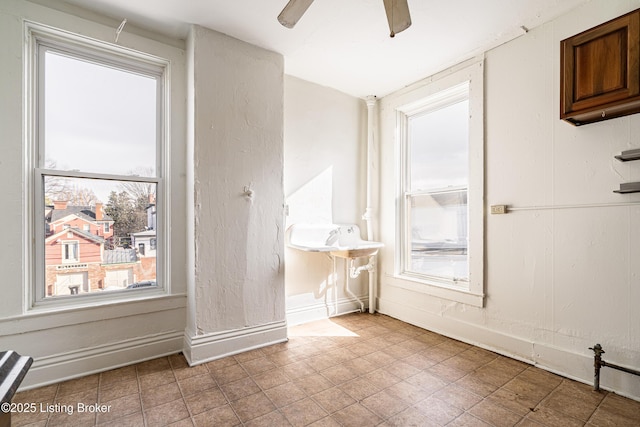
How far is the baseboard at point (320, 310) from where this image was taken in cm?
310

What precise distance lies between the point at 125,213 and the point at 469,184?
296 cm

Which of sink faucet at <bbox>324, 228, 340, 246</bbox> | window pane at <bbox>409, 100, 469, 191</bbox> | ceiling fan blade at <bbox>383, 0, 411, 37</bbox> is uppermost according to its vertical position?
ceiling fan blade at <bbox>383, 0, 411, 37</bbox>

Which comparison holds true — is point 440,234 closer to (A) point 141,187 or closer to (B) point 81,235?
(A) point 141,187

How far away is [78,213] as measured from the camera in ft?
7.22

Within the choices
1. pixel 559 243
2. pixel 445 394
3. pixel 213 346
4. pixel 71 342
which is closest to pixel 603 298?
pixel 559 243

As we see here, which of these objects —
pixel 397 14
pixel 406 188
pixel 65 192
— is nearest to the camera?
pixel 397 14

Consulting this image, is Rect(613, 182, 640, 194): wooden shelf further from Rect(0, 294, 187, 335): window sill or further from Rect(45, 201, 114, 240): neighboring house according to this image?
Rect(45, 201, 114, 240): neighboring house

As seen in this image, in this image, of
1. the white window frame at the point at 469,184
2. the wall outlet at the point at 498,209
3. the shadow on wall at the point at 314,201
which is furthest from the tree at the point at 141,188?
the wall outlet at the point at 498,209

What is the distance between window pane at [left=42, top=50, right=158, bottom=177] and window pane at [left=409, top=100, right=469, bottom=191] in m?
2.62

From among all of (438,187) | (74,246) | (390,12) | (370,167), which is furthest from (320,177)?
(74,246)

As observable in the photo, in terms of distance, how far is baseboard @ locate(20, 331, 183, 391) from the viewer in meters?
1.98

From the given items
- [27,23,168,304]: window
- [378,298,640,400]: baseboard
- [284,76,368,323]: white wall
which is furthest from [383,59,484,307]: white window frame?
[27,23,168,304]: window

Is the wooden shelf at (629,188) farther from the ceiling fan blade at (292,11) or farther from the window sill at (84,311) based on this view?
the window sill at (84,311)

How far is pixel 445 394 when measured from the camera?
1899 mm
